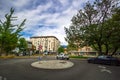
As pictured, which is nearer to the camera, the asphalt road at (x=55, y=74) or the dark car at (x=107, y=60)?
the asphalt road at (x=55, y=74)

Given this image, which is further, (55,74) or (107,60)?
(107,60)

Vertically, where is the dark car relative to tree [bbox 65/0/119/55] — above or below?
below

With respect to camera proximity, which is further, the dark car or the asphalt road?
the dark car

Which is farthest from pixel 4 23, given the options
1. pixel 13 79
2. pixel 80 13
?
pixel 13 79

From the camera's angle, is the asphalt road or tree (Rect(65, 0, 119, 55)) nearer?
the asphalt road

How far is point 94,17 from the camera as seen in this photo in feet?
108

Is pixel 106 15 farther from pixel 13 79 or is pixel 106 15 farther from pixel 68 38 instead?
pixel 13 79

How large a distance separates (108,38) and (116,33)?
2.06 meters

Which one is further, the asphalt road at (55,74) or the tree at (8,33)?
the tree at (8,33)

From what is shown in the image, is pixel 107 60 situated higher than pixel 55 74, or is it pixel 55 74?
pixel 107 60

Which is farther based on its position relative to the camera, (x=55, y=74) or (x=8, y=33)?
(x=8, y=33)

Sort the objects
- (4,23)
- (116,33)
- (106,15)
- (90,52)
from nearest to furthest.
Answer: (116,33) → (106,15) → (4,23) → (90,52)

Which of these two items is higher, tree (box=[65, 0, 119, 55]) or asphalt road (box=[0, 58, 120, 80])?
tree (box=[65, 0, 119, 55])

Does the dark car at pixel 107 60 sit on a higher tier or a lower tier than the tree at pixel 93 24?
lower
